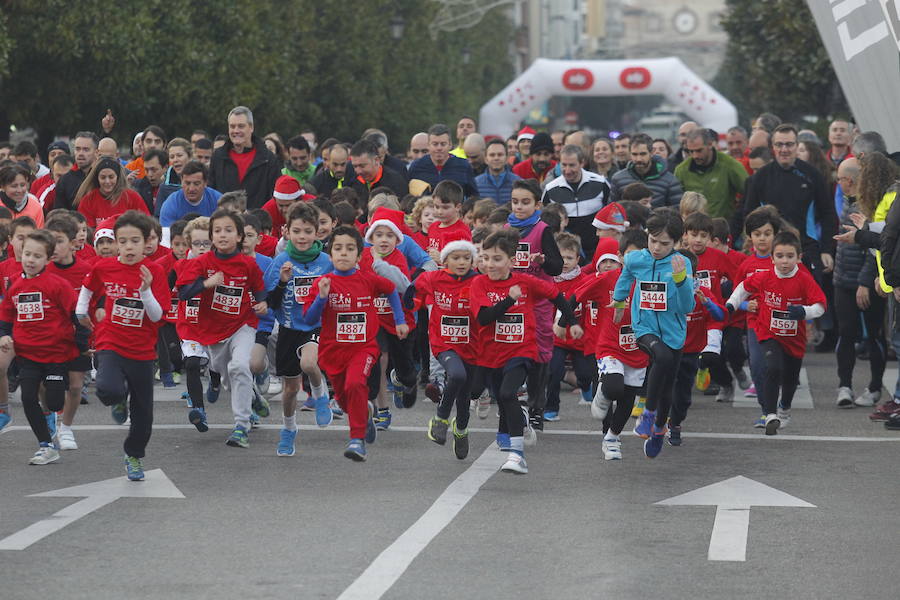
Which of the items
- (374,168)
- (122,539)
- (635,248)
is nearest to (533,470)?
(635,248)

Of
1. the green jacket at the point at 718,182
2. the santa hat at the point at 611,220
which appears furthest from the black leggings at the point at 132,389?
the green jacket at the point at 718,182

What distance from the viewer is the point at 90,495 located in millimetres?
9703

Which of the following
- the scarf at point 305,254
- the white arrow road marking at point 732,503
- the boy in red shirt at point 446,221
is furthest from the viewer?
the boy in red shirt at point 446,221

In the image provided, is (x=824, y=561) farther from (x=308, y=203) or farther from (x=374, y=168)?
(x=374, y=168)

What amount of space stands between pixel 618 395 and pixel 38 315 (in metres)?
3.61

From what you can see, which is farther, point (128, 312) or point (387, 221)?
point (387, 221)

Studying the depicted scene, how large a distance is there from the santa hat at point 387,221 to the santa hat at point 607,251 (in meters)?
1.43

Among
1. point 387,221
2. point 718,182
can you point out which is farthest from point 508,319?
point 718,182

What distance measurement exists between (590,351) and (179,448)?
10.5 feet

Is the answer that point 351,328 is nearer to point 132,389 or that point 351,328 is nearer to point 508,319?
point 508,319

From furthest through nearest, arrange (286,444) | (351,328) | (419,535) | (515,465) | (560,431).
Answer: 1. (560,431)
2. (286,444)
3. (351,328)
4. (515,465)
5. (419,535)

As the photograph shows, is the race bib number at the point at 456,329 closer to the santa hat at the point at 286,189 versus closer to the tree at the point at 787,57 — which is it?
the santa hat at the point at 286,189

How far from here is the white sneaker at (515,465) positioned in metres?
10.4

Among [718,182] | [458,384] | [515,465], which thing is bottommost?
[515,465]
